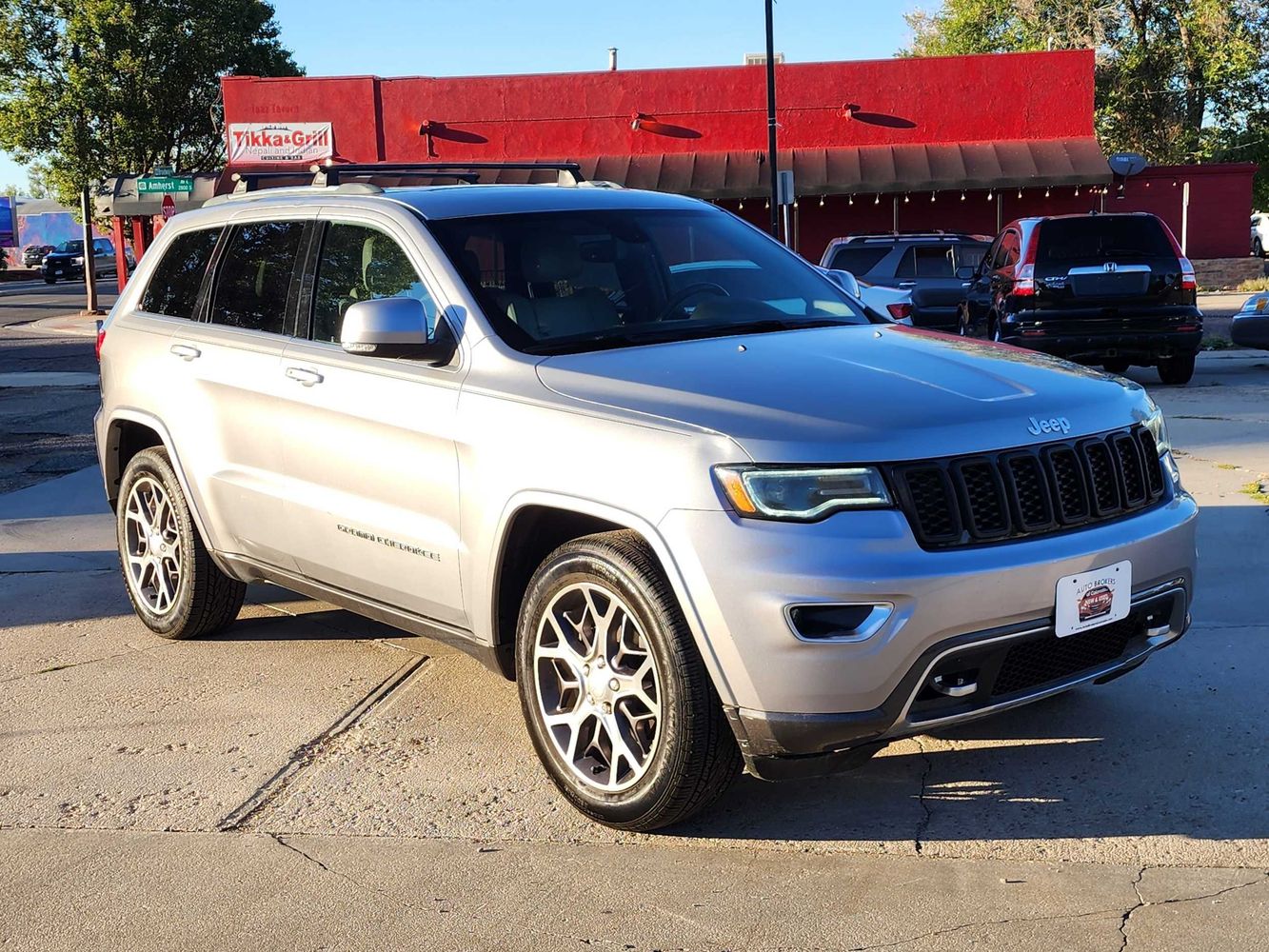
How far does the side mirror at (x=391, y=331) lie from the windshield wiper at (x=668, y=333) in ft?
1.07

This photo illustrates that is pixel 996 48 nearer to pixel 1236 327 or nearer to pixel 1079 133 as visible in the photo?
pixel 1079 133

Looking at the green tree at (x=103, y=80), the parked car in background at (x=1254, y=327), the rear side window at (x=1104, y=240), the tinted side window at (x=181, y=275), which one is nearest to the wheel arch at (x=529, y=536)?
the tinted side window at (x=181, y=275)

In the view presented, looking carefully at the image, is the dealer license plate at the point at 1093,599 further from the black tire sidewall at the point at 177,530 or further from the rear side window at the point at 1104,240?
the rear side window at the point at 1104,240

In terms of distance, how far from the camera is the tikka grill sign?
3231 cm

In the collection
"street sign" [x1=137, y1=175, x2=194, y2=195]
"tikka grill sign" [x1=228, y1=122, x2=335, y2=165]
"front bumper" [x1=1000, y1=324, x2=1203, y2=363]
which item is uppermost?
"tikka grill sign" [x1=228, y1=122, x2=335, y2=165]

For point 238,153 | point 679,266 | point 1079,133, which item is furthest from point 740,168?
point 679,266

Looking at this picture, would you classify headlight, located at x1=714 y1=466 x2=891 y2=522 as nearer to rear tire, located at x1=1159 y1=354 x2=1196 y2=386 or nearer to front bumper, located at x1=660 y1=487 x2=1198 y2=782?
front bumper, located at x1=660 y1=487 x2=1198 y2=782

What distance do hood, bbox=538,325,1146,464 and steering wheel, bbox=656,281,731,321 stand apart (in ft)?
1.10

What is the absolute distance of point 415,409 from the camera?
4547mm

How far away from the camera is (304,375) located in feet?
16.5

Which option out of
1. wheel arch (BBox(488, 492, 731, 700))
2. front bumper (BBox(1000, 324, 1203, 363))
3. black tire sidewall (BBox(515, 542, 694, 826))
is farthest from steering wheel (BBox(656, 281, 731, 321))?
Result: front bumper (BBox(1000, 324, 1203, 363))

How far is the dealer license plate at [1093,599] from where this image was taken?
12.4 feet

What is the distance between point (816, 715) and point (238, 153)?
104ft

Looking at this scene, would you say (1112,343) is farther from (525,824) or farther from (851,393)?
(525,824)
